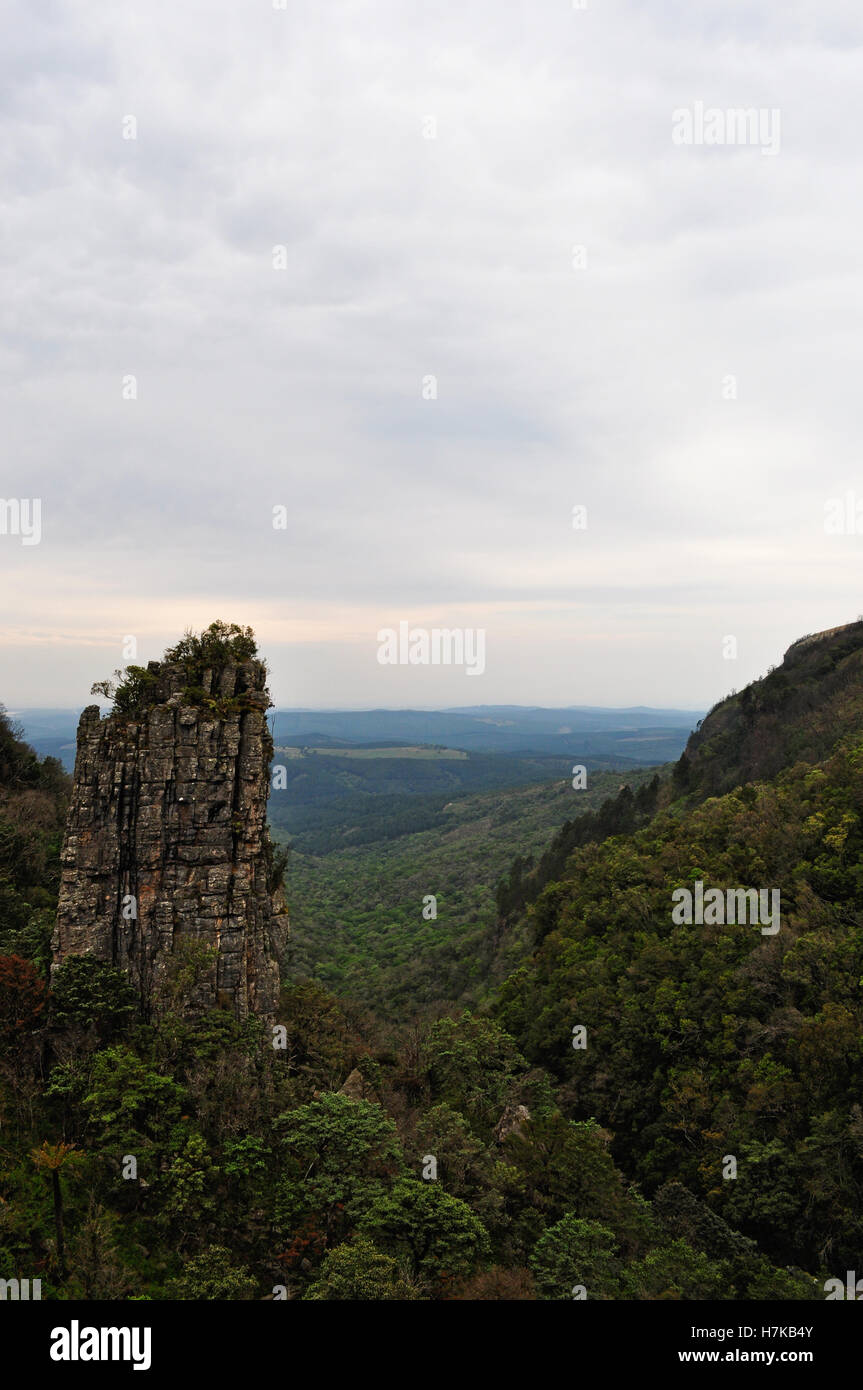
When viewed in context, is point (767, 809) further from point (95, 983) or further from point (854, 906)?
point (95, 983)

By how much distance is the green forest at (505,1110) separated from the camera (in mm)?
20562

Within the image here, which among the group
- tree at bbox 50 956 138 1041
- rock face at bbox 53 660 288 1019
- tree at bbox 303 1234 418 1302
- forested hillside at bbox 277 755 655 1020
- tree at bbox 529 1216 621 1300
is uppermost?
rock face at bbox 53 660 288 1019

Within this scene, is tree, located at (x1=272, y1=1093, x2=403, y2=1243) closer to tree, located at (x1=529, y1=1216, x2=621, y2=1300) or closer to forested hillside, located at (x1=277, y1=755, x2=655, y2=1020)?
tree, located at (x1=529, y1=1216, x2=621, y2=1300)

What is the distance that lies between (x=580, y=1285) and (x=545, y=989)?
76.6ft

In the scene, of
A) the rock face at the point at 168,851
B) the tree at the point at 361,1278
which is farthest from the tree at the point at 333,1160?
the rock face at the point at 168,851

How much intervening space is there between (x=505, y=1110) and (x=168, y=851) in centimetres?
1959

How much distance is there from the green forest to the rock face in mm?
1348

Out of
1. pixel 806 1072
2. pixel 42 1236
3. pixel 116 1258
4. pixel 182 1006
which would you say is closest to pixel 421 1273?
pixel 116 1258

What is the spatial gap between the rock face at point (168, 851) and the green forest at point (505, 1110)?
4.42ft

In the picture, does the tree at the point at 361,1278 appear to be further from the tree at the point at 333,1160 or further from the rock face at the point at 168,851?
the rock face at the point at 168,851

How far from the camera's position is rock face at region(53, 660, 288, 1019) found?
2794 cm

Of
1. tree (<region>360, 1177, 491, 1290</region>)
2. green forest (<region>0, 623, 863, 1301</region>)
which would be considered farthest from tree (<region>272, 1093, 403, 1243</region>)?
tree (<region>360, 1177, 491, 1290</region>)

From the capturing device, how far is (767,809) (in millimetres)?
44781

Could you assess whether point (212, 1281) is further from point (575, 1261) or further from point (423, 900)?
point (423, 900)
